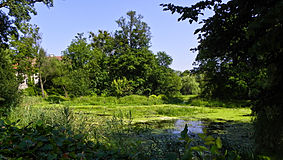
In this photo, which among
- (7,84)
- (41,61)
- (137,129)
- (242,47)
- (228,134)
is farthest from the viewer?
(41,61)

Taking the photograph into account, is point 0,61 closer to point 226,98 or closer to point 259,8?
point 259,8

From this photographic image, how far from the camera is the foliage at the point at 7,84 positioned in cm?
786

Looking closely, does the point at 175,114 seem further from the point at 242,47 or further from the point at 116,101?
the point at 242,47

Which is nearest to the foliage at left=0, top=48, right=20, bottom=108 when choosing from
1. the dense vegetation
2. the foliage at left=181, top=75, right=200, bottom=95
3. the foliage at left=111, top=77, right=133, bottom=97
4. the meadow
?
the dense vegetation

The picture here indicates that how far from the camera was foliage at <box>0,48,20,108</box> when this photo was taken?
7.86 meters

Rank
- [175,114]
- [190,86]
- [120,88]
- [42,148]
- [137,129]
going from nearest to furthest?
[42,148]
[137,129]
[175,114]
[120,88]
[190,86]

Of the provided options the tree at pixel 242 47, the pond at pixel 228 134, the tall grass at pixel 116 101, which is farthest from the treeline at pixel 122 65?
the tree at pixel 242 47

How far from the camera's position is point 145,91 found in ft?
79.0

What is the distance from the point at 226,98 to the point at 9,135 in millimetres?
15008

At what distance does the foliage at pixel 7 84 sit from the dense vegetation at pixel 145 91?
0.04 meters

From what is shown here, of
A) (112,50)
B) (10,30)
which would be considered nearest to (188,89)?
(112,50)

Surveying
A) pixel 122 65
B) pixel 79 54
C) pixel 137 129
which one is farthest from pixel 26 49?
pixel 137 129

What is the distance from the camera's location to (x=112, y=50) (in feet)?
87.0

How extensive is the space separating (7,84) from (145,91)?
1713 cm
